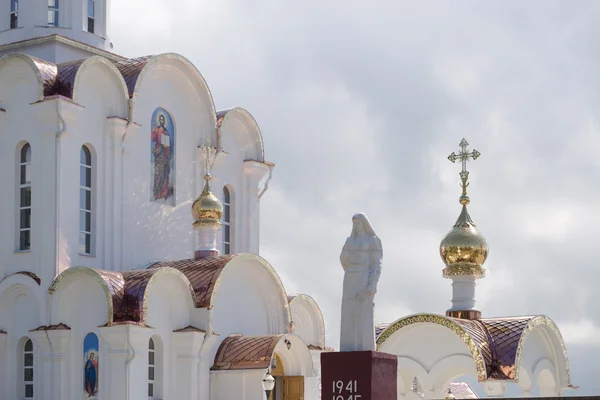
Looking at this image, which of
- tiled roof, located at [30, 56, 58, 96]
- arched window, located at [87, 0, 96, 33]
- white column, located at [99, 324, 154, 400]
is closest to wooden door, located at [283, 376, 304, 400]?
white column, located at [99, 324, 154, 400]

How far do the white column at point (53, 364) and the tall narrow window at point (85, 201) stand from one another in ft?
5.28

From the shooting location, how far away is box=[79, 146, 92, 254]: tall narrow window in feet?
73.8

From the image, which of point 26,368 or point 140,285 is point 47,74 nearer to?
point 140,285

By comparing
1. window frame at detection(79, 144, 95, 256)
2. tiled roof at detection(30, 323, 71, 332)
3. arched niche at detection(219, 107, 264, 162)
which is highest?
arched niche at detection(219, 107, 264, 162)

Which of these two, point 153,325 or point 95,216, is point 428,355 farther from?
point 95,216

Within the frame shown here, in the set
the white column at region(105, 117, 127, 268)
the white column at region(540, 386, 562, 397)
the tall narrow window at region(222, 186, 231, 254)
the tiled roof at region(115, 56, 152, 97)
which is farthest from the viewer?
the tall narrow window at region(222, 186, 231, 254)

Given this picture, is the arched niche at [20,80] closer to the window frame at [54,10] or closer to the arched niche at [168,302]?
the window frame at [54,10]

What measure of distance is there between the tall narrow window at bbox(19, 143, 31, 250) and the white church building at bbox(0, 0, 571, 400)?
29 mm

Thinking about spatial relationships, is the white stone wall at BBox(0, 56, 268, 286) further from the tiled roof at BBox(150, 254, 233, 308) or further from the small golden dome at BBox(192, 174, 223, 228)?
the tiled roof at BBox(150, 254, 233, 308)

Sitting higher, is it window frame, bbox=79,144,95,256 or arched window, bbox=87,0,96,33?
arched window, bbox=87,0,96,33

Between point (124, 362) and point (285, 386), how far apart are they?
134 inches

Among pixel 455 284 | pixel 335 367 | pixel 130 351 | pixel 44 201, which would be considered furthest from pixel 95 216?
pixel 335 367

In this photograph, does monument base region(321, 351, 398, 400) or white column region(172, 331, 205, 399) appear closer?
monument base region(321, 351, 398, 400)

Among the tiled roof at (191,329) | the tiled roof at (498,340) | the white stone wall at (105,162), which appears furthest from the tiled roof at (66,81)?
the tiled roof at (498,340)
